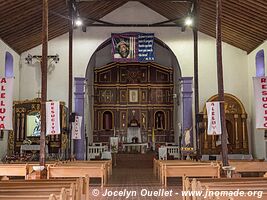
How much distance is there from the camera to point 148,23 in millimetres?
17891

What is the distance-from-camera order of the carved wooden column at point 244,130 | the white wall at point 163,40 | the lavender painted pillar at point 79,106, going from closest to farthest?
the carved wooden column at point 244,130 < the lavender painted pillar at point 79,106 < the white wall at point 163,40

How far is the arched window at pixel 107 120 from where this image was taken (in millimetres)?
22141

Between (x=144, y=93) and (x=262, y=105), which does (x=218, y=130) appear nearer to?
(x=262, y=105)

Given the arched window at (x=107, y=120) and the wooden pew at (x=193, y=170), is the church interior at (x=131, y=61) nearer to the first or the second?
the arched window at (x=107, y=120)

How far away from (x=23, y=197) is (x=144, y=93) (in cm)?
1898

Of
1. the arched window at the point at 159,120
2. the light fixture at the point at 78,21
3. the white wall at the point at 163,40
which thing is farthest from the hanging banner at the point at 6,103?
the arched window at the point at 159,120

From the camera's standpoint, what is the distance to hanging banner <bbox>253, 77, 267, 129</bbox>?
8.82m

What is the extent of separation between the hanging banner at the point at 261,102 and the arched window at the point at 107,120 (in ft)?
45.0

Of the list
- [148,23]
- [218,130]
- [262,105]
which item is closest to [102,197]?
[218,130]

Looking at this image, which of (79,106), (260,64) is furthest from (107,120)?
(260,64)

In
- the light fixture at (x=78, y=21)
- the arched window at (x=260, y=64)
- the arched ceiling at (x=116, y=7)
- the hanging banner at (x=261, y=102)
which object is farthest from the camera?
the light fixture at (x=78, y=21)

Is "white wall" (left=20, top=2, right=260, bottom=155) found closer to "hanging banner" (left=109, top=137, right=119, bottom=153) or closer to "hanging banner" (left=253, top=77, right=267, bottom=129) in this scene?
"hanging banner" (left=109, top=137, right=119, bottom=153)

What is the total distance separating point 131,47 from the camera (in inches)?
681

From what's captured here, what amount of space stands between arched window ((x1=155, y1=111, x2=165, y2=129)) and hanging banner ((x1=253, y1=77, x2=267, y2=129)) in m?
13.2
